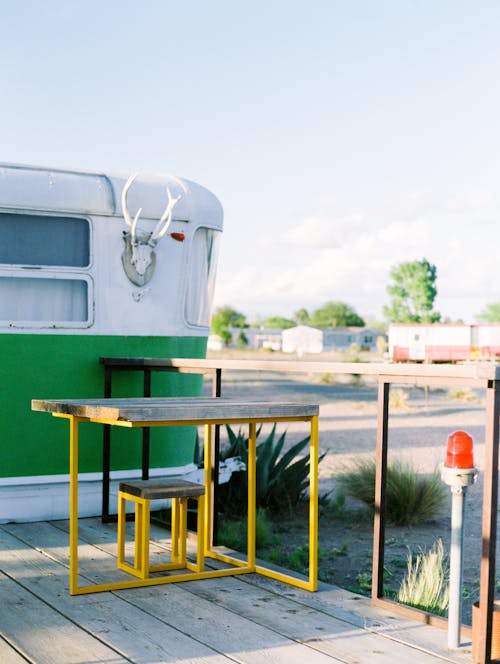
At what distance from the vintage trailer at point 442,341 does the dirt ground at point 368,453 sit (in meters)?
9.65

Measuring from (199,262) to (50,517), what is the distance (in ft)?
6.90

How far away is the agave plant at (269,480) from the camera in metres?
7.76

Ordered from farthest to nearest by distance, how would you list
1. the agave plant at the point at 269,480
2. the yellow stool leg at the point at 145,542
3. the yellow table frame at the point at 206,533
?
the agave plant at the point at 269,480 < the yellow stool leg at the point at 145,542 < the yellow table frame at the point at 206,533

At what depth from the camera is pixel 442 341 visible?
141 ft

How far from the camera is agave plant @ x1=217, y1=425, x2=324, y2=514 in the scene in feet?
25.5

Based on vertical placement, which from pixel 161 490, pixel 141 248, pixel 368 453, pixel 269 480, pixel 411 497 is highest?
pixel 141 248

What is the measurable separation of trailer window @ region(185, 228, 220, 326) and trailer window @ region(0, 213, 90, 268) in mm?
840

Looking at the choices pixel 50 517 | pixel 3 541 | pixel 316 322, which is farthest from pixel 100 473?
pixel 316 322

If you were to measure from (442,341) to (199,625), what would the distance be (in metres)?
40.2

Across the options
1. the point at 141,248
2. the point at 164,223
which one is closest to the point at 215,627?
the point at 141,248

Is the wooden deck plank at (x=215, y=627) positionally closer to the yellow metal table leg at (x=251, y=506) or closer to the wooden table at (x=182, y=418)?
the wooden table at (x=182, y=418)

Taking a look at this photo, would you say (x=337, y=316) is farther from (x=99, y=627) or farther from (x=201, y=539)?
(x=99, y=627)

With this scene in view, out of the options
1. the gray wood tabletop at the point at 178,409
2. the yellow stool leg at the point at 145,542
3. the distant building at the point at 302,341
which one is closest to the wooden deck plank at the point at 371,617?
the yellow stool leg at the point at 145,542

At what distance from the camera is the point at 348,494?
8.76m
